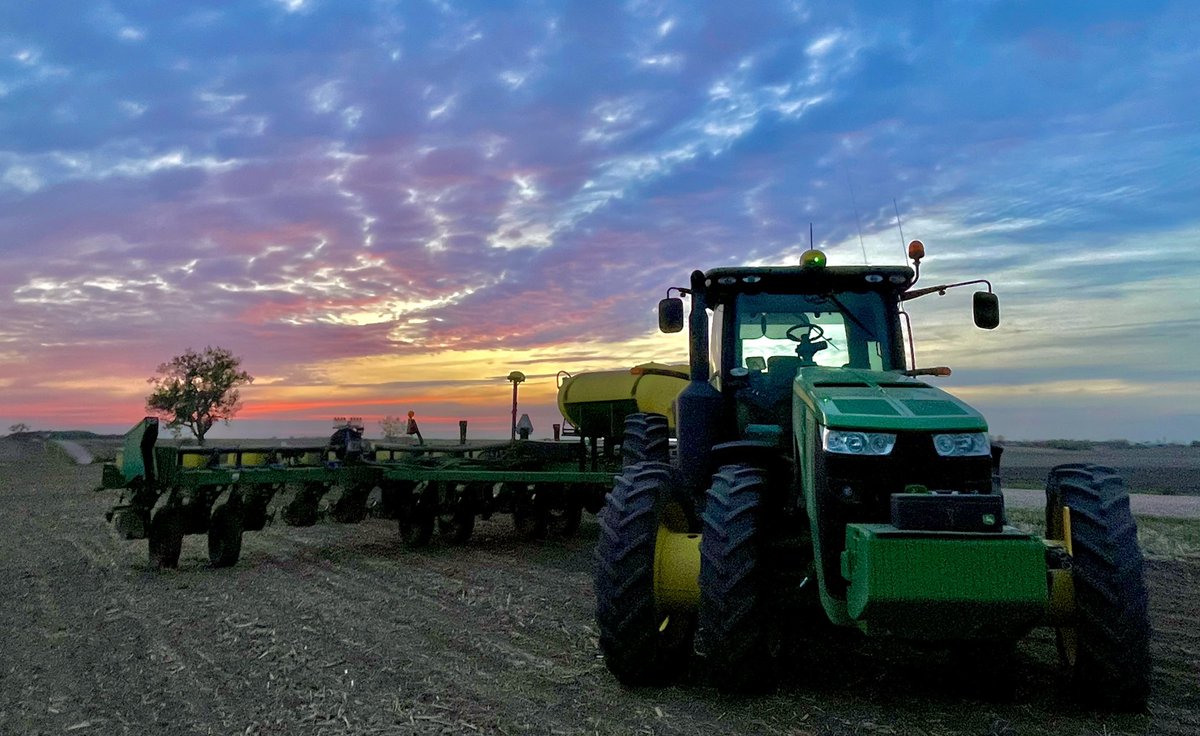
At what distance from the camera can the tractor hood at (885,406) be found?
14.8ft

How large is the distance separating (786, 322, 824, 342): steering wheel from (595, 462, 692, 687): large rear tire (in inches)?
72.8

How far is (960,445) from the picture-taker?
14.8 feet

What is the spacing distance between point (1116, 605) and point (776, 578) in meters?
1.69

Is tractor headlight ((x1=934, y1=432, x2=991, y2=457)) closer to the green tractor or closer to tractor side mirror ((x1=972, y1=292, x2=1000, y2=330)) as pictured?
the green tractor

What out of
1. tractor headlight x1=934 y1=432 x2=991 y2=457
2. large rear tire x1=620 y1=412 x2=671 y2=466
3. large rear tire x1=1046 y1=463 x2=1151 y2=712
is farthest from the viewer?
large rear tire x1=620 y1=412 x2=671 y2=466

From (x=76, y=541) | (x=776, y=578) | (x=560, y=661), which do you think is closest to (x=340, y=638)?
(x=560, y=661)

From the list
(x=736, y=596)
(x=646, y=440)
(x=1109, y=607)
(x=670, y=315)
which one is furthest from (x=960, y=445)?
(x=646, y=440)

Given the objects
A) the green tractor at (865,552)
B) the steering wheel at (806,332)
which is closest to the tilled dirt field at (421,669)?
the green tractor at (865,552)

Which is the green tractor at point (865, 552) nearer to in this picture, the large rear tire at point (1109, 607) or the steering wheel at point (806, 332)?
the large rear tire at point (1109, 607)

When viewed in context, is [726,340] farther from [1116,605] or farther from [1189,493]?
[1189,493]

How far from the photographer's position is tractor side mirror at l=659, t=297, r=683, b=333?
21.3 feet

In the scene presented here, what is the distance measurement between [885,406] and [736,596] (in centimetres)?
127

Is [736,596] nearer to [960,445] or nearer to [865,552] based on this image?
[865,552]

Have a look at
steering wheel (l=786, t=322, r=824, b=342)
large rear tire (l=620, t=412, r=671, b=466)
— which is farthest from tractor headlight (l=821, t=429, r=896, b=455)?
large rear tire (l=620, t=412, r=671, b=466)
